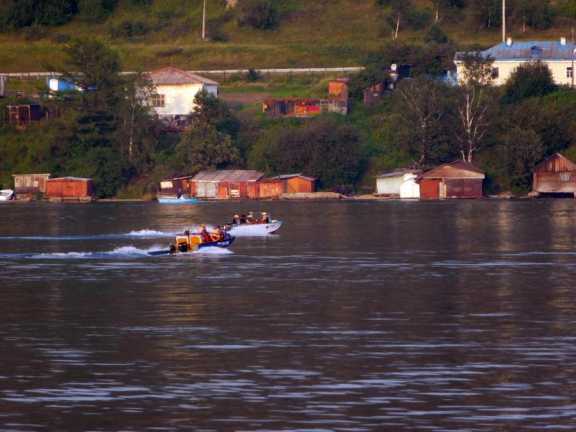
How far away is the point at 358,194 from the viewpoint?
125m

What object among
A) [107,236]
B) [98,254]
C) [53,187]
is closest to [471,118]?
[53,187]

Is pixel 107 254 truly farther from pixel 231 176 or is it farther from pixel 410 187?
pixel 410 187

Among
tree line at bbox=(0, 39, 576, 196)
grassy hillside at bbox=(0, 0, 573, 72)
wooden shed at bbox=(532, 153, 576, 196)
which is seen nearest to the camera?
wooden shed at bbox=(532, 153, 576, 196)

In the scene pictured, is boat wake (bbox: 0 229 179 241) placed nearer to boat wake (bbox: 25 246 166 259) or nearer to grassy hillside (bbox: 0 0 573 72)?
boat wake (bbox: 25 246 166 259)

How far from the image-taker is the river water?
990 inches

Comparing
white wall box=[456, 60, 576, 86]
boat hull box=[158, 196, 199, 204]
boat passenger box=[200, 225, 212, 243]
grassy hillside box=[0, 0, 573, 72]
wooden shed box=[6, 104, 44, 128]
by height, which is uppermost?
grassy hillside box=[0, 0, 573, 72]

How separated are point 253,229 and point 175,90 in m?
67.4

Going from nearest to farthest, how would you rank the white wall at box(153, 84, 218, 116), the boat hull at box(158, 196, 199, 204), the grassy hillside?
the boat hull at box(158, 196, 199, 204), the white wall at box(153, 84, 218, 116), the grassy hillside

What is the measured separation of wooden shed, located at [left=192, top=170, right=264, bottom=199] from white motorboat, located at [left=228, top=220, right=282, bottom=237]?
48.0 metres

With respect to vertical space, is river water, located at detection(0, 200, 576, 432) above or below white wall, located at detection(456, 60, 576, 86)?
below

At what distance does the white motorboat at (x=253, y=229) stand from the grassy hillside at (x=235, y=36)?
242ft

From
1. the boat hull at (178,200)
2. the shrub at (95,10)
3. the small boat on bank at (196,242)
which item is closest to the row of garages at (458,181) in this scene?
the boat hull at (178,200)

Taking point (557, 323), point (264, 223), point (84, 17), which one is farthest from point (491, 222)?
point (84, 17)

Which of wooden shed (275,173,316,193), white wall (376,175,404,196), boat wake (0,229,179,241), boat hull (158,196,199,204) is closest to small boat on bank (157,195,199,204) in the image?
boat hull (158,196,199,204)
